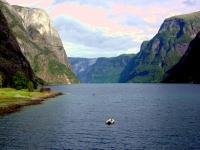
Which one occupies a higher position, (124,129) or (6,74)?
(6,74)

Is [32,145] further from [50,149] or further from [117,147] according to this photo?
[117,147]

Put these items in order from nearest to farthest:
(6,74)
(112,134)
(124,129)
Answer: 1. (112,134)
2. (124,129)
3. (6,74)

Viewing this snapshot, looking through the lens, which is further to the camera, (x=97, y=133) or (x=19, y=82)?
(x=19, y=82)

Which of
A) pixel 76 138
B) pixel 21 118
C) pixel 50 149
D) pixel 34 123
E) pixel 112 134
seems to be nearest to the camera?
pixel 50 149

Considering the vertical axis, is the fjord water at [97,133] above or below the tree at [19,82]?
below

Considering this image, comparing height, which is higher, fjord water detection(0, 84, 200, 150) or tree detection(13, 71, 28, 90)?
tree detection(13, 71, 28, 90)

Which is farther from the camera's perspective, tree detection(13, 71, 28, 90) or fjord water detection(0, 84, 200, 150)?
tree detection(13, 71, 28, 90)

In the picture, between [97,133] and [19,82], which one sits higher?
[19,82]

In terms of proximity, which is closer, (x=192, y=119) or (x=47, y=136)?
(x=47, y=136)

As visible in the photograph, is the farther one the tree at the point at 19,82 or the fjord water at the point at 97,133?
the tree at the point at 19,82

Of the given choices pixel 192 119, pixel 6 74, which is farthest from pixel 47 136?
pixel 6 74

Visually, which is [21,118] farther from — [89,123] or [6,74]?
[6,74]
